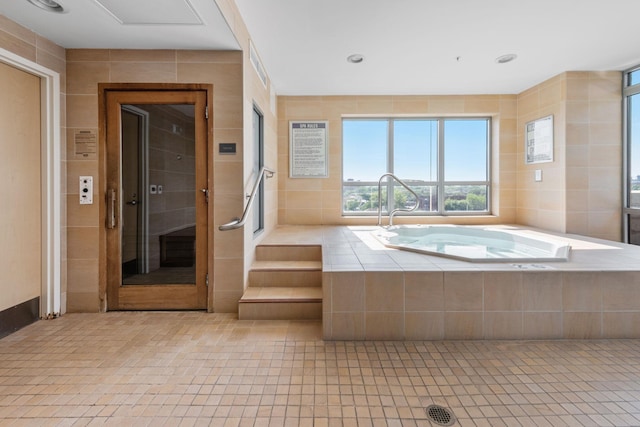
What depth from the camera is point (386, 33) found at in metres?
2.79

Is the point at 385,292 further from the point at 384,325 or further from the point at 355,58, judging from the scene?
the point at 355,58

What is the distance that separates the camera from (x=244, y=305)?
2.41 m

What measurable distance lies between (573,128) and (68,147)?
4986 mm

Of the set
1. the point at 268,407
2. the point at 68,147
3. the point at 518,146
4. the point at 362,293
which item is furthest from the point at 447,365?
the point at 518,146

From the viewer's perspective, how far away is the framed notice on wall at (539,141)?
389 centimetres

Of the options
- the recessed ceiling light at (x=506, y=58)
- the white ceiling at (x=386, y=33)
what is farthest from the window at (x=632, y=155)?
the recessed ceiling light at (x=506, y=58)

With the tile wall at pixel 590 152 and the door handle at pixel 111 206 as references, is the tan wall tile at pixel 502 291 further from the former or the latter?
the door handle at pixel 111 206

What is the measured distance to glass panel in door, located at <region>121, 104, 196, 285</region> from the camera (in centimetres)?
259

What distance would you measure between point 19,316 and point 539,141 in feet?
17.8

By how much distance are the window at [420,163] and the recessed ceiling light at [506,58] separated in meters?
1.37

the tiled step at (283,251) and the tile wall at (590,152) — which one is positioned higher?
the tile wall at (590,152)

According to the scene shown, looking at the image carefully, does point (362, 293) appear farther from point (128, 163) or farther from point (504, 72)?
point (504, 72)

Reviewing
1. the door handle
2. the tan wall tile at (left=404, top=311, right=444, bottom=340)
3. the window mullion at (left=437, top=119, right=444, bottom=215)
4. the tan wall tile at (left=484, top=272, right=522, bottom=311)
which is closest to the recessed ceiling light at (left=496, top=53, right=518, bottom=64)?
the window mullion at (left=437, top=119, right=444, bottom=215)

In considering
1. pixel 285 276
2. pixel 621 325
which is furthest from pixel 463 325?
pixel 285 276
